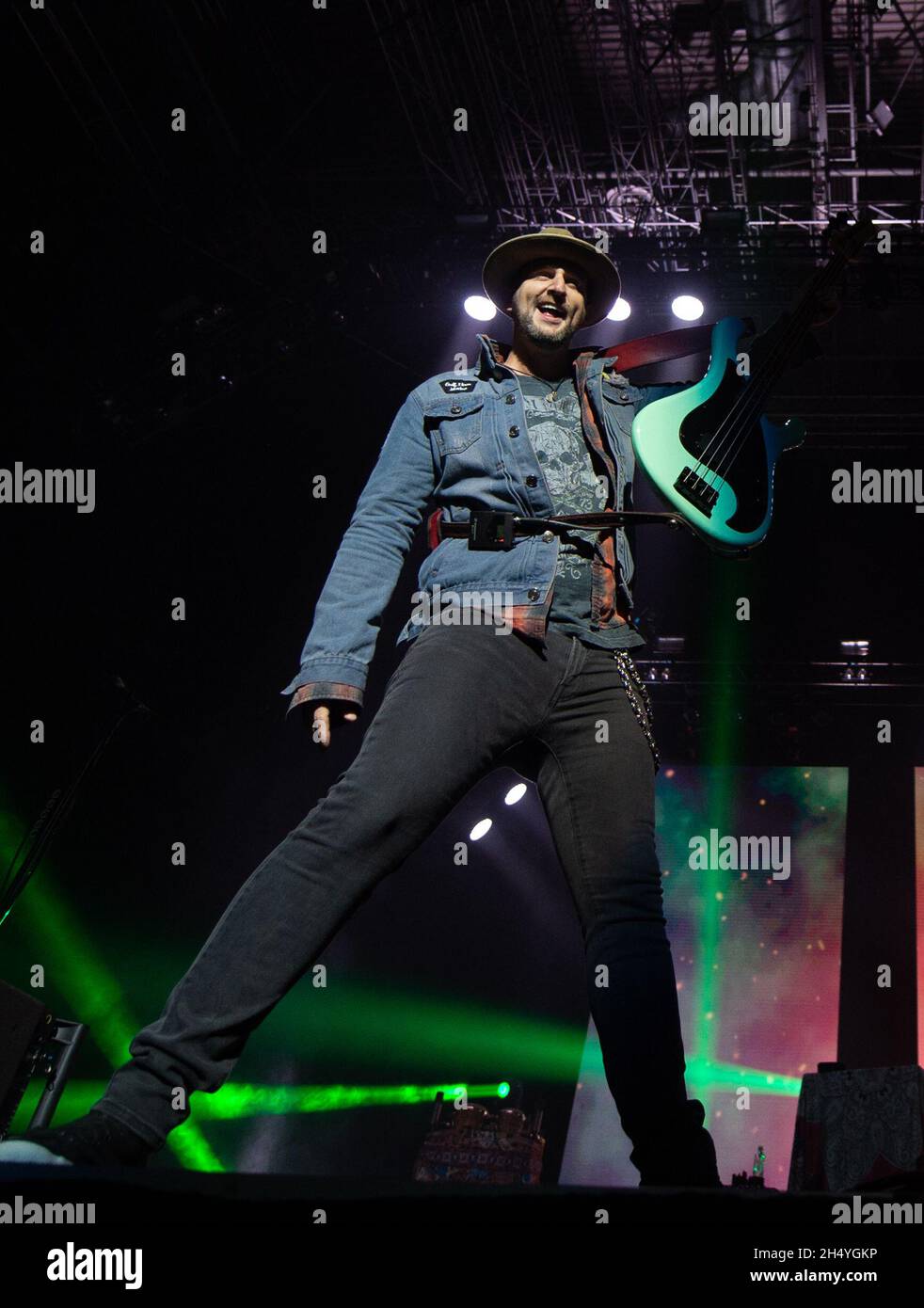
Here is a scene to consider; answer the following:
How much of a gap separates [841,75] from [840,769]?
16.7ft

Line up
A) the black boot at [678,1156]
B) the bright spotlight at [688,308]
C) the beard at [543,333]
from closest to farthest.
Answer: the black boot at [678,1156], the beard at [543,333], the bright spotlight at [688,308]

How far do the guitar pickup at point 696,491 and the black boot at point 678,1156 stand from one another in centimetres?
120

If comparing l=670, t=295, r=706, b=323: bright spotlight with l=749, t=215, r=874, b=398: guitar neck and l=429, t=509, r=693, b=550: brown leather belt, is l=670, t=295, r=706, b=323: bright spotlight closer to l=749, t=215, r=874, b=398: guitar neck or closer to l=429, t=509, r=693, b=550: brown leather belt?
l=749, t=215, r=874, b=398: guitar neck

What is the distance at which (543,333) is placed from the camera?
2.51m

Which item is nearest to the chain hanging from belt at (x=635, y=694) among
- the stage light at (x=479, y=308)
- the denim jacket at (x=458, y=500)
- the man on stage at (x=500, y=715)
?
the man on stage at (x=500, y=715)

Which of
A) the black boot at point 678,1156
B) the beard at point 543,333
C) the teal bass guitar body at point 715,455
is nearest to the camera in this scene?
the black boot at point 678,1156

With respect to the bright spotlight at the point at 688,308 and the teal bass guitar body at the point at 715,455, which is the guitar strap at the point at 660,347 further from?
the bright spotlight at the point at 688,308

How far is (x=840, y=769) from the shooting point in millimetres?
9266

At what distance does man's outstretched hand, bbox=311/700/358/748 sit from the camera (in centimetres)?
209

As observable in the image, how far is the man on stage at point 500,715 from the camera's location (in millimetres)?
1744

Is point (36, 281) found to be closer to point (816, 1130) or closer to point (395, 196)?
point (395, 196)

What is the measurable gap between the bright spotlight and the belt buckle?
5.43 meters

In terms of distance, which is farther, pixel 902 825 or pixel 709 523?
pixel 902 825
